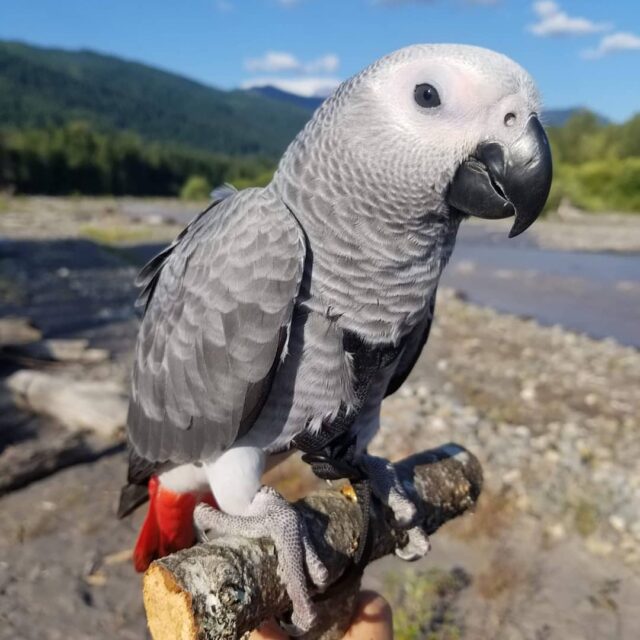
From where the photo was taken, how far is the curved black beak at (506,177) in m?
1.27

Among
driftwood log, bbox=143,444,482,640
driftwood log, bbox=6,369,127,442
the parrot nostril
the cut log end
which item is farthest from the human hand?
driftwood log, bbox=6,369,127,442

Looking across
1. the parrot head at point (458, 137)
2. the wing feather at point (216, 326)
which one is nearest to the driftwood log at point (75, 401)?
the wing feather at point (216, 326)

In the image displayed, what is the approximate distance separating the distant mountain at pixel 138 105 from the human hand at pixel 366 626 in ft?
328

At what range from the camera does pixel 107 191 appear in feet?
156

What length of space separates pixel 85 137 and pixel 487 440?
47999 millimetres

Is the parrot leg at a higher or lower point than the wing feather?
lower

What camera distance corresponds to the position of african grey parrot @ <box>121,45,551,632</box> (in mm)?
1281

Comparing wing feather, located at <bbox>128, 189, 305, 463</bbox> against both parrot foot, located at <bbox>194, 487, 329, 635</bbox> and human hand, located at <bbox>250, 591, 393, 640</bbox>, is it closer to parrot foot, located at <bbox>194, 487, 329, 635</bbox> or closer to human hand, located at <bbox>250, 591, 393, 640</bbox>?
parrot foot, located at <bbox>194, 487, 329, 635</bbox>

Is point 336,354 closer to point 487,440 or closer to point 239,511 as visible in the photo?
point 239,511

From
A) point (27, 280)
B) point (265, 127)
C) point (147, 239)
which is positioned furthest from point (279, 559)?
point (265, 127)

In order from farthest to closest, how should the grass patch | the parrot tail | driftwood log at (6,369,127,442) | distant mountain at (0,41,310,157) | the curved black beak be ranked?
1. distant mountain at (0,41,310,157)
2. driftwood log at (6,369,127,442)
3. the grass patch
4. the parrot tail
5. the curved black beak

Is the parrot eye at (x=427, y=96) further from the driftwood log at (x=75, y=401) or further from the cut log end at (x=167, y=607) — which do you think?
the driftwood log at (x=75, y=401)

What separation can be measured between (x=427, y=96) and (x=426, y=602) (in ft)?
8.04

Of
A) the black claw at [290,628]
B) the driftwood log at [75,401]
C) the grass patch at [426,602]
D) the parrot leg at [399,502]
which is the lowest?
the grass patch at [426,602]
